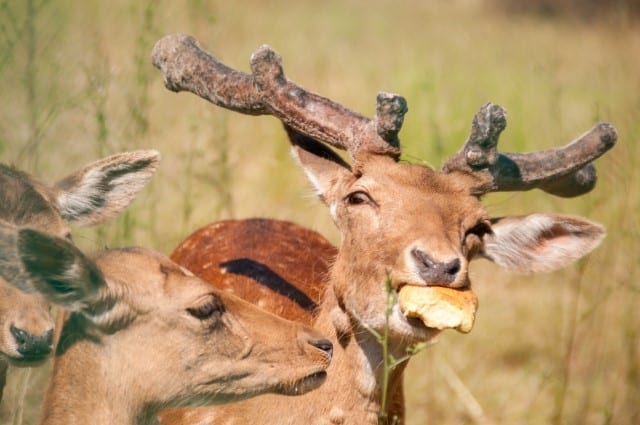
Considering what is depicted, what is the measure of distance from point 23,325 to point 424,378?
3.82 meters

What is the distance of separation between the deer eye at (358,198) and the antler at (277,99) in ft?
0.66

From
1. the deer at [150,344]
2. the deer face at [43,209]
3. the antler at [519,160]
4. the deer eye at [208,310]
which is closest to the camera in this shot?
the deer at [150,344]

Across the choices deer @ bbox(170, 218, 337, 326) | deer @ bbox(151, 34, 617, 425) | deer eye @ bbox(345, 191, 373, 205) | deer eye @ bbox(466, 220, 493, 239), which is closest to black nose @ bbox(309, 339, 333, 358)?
deer @ bbox(151, 34, 617, 425)

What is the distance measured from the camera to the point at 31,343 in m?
5.38

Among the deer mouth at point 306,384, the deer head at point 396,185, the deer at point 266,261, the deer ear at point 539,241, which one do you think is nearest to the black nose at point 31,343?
the deer mouth at point 306,384

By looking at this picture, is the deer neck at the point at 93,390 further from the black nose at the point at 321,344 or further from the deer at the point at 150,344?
the black nose at the point at 321,344

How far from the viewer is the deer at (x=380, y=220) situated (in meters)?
5.44

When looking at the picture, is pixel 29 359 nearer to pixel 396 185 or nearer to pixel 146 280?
pixel 146 280

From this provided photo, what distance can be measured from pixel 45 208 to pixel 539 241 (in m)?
2.44

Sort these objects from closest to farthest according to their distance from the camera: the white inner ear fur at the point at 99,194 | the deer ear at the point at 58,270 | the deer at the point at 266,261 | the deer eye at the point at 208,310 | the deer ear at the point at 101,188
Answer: the deer ear at the point at 58,270 < the deer eye at the point at 208,310 < the deer ear at the point at 101,188 < the white inner ear fur at the point at 99,194 < the deer at the point at 266,261

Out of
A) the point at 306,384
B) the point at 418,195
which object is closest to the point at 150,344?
the point at 306,384

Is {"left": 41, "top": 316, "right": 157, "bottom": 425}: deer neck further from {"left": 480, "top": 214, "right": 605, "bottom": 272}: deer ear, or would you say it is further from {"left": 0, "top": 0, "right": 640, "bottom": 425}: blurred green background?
{"left": 480, "top": 214, "right": 605, "bottom": 272}: deer ear

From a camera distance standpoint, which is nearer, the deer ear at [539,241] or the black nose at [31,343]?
the black nose at [31,343]

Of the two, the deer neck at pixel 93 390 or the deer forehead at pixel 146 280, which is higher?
the deer forehead at pixel 146 280
